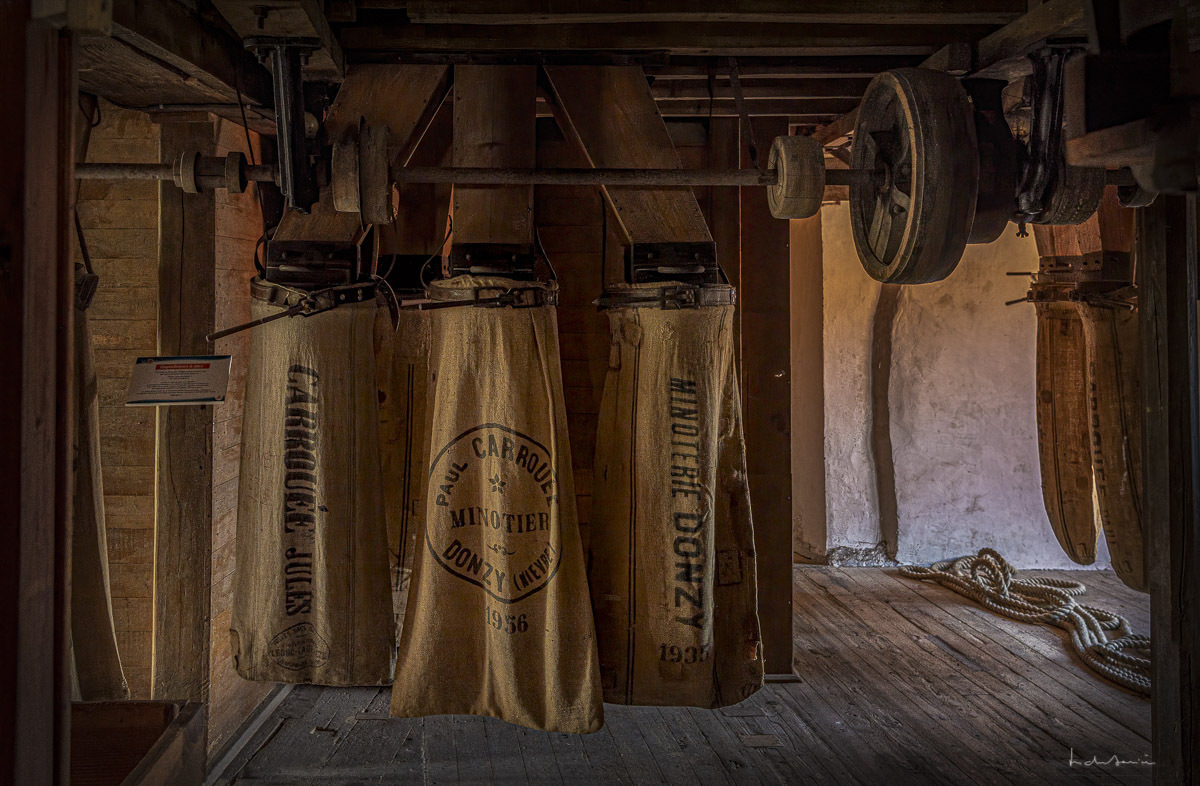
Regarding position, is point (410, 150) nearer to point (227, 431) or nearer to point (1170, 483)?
point (227, 431)

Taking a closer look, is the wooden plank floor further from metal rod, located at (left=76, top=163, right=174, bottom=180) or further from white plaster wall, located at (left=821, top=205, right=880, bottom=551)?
metal rod, located at (left=76, top=163, right=174, bottom=180)

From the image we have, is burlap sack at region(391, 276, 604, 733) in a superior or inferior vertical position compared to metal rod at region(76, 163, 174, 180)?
inferior

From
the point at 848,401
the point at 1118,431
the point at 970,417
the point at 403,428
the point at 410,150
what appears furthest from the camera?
the point at 848,401

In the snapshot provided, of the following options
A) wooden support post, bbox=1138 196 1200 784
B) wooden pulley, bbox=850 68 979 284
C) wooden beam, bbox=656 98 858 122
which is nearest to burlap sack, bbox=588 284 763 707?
wooden pulley, bbox=850 68 979 284

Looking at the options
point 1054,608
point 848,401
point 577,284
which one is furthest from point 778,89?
point 1054,608

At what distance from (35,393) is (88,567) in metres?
1.34

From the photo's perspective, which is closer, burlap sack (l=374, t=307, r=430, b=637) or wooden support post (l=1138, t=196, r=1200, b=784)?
wooden support post (l=1138, t=196, r=1200, b=784)

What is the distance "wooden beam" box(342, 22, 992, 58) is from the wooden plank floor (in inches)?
91.7

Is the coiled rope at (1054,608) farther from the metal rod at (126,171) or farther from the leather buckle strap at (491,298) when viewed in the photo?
the metal rod at (126,171)

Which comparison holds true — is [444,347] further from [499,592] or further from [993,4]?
[993,4]

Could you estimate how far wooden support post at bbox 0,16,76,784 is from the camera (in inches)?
45.6

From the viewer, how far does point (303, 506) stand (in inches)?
85.8

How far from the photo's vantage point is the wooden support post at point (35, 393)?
1158 millimetres

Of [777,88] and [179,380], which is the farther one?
[777,88]
